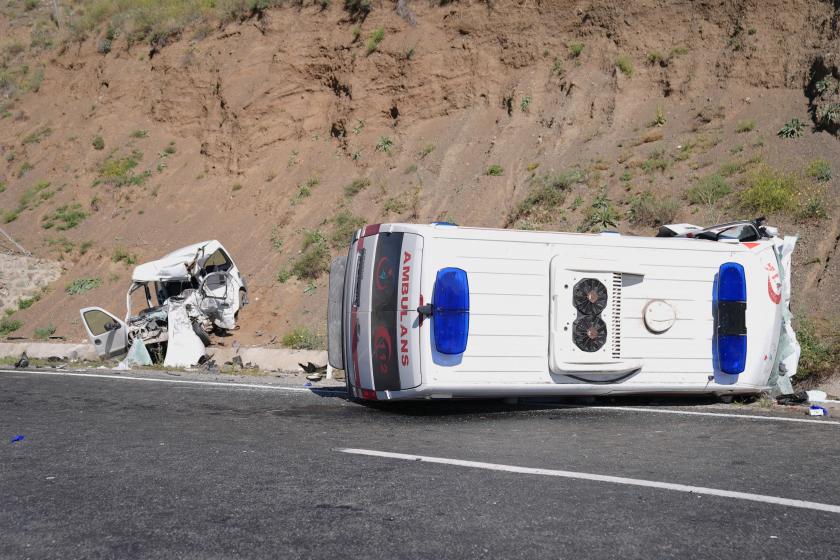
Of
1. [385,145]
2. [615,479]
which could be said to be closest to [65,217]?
[385,145]

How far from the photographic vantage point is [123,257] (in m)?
27.1

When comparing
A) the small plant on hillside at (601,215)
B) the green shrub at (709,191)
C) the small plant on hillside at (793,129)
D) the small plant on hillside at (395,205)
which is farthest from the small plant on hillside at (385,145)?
the small plant on hillside at (793,129)

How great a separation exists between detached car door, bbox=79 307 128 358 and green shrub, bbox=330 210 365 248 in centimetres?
700

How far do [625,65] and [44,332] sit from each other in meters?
18.4

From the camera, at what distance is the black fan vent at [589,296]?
826 centimetres

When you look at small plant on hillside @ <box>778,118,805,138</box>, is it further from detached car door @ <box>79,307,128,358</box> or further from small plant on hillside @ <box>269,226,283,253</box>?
detached car door @ <box>79,307,128,358</box>

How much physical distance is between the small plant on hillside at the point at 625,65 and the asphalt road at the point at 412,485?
15309mm

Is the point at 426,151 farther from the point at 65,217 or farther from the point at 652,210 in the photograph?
the point at 65,217

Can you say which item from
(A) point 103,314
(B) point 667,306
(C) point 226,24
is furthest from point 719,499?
(C) point 226,24

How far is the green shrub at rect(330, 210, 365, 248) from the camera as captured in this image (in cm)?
2238

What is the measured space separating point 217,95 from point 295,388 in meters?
22.0

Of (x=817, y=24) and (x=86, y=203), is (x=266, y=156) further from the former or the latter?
(x=817, y=24)

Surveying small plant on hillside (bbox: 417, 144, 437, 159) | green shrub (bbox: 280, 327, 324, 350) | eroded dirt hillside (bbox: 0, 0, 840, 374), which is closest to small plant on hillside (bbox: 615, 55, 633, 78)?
eroded dirt hillside (bbox: 0, 0, 840, 374)

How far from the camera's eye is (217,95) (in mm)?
31219
